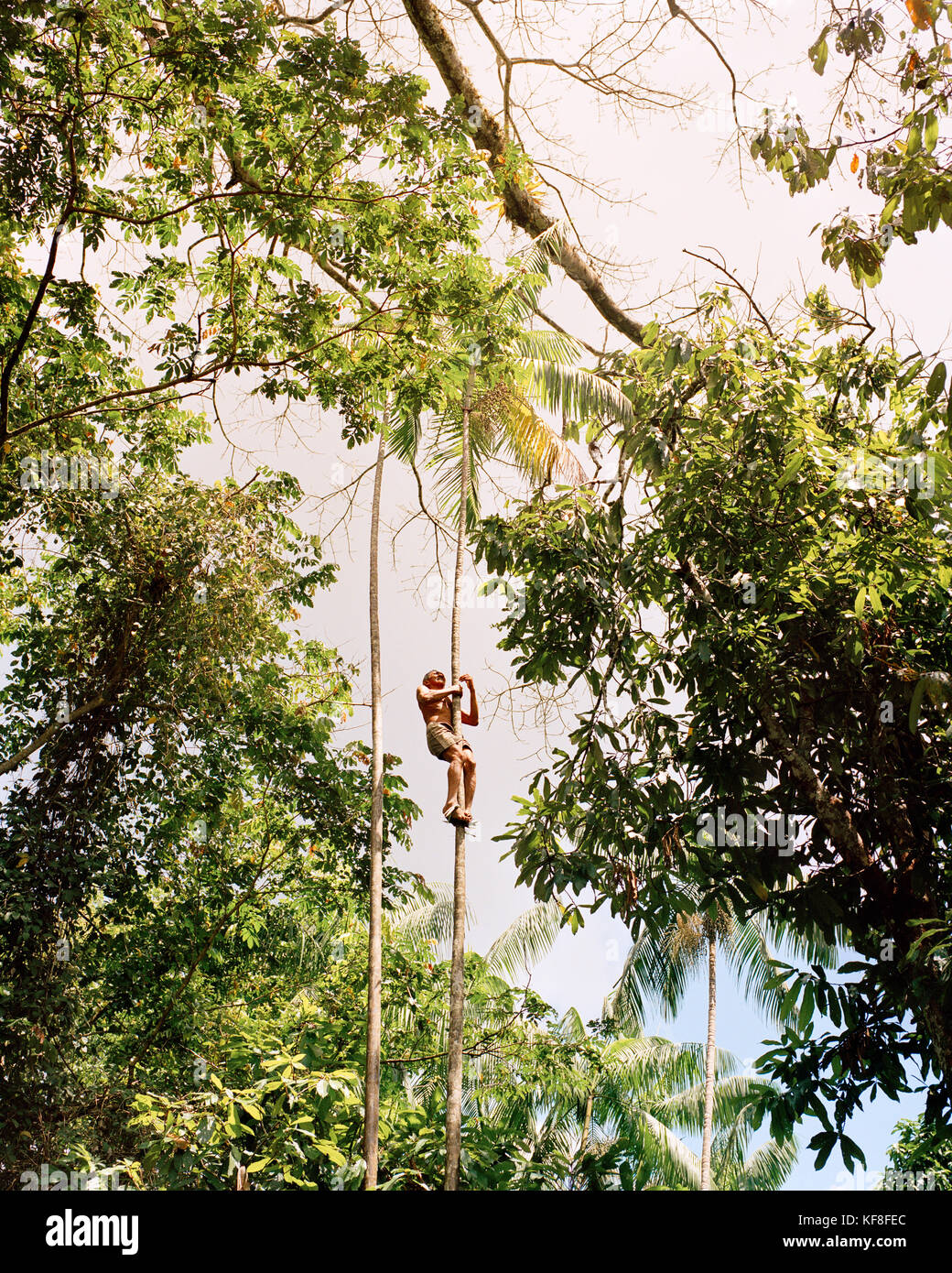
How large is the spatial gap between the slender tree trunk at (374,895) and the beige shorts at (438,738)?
0.33 meters

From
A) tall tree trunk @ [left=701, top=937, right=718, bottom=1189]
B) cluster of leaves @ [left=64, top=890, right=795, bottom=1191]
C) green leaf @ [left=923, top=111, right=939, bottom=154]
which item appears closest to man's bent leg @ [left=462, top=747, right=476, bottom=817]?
cluster of leaves @ [left=64, top=890, right=795, bottom=1191]

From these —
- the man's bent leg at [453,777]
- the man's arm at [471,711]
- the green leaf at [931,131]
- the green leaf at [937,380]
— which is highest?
the green leaf at [931,131]

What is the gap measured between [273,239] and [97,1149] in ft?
20.2

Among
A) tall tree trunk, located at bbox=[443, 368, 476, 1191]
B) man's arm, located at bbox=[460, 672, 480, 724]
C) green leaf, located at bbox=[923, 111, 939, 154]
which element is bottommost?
tall tree trunk, located at bbox=[443, 368, 476, 1191]

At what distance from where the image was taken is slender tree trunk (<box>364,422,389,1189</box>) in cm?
482

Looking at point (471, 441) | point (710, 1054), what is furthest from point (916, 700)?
point (710, 1054)

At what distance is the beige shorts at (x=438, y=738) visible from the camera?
18.6 feet

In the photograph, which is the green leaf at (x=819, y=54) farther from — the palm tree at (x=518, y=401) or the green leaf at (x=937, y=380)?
the palm tree at (x=518, y=401)

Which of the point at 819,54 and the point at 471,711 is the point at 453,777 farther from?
the point at 819,54

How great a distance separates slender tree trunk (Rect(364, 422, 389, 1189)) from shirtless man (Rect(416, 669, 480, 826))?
35 centimetres

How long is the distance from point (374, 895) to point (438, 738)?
95 centimetres

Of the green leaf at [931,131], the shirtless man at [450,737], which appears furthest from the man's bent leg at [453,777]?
the green leaf at [931,131]

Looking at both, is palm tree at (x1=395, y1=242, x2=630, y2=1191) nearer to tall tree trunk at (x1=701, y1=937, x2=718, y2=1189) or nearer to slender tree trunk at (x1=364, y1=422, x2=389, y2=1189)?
slender tree trunk at (x1=364, y1=422, x2=389, y2=1189)
